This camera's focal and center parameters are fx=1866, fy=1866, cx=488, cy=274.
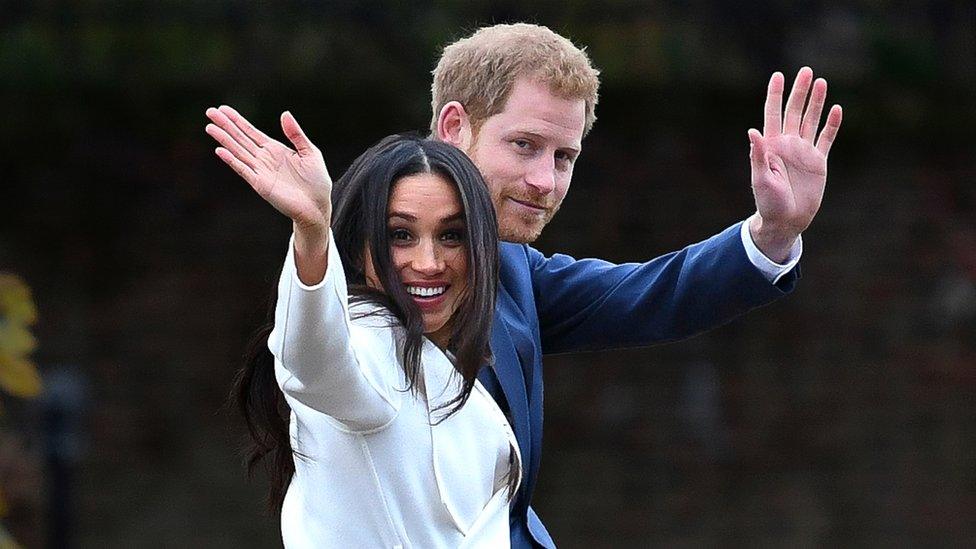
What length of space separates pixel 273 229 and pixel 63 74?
3.02 ft

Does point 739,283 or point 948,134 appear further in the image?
point 948,134

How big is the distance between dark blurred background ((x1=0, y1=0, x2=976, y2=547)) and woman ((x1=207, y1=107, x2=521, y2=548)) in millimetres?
3549

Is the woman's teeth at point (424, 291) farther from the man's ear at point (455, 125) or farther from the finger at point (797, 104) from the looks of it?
the finger at point (797, 104)

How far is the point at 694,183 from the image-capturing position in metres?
6.18

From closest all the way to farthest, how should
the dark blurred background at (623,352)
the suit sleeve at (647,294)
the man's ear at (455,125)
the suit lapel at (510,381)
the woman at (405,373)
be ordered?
the woman at (405,373), the suit lapel at (510,381), the suit sleeve at (647,294), the man's ear at (455,125), the dark blurred background at (623,352)

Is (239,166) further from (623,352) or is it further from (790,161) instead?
(623,352)

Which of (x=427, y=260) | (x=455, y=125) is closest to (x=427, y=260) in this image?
(x=427, y=260)

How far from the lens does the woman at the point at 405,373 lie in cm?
216

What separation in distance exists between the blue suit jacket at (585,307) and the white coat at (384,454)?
15 centimetres

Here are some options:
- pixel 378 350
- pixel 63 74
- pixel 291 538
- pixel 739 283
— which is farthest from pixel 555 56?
pixel 63 74

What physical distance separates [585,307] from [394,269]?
51 cm

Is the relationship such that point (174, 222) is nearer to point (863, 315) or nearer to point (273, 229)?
point (273, 229)

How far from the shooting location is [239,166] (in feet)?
Result: 6.76

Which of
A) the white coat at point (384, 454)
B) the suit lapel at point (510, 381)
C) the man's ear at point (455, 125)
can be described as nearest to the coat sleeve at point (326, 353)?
the white coat at point (384, 454)
